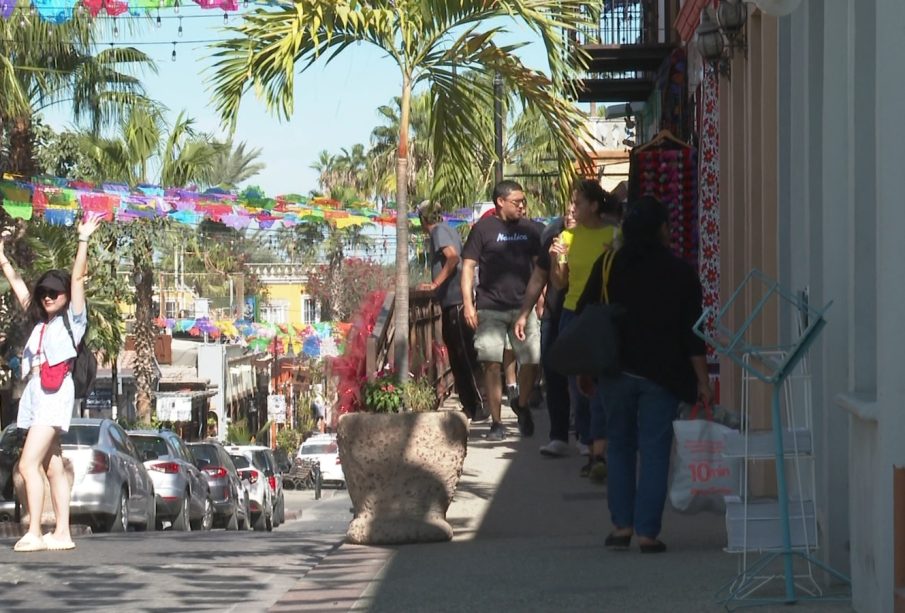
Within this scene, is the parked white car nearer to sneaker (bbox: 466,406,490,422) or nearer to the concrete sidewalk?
sneaker (bbox: 466,406,490,422)

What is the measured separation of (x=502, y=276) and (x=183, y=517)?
1052cm

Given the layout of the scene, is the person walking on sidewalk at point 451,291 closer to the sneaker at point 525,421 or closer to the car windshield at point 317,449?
the sneaker at point 525,421

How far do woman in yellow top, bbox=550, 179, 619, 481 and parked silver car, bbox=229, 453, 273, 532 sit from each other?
19676 millimetres

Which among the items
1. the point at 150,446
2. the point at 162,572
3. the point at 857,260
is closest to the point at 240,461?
the point at 150,446

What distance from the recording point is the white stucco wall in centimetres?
568

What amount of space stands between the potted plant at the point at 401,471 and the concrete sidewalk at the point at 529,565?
14 centimetres

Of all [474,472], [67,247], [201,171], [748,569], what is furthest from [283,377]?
[748,569]

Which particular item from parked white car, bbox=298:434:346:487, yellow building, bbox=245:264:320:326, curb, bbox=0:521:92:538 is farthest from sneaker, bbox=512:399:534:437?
yellow building, bbox=245:264:320:326

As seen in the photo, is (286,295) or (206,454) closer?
(206,454)

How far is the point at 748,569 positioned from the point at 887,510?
1.38 m

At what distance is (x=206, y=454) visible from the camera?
95.2ft

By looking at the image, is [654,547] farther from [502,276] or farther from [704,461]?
[502,276]

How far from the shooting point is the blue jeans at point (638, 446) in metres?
8.48

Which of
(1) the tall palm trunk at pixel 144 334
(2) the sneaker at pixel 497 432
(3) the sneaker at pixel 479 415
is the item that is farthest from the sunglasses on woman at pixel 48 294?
(1) the tall palm trunk at pixel 144 334
